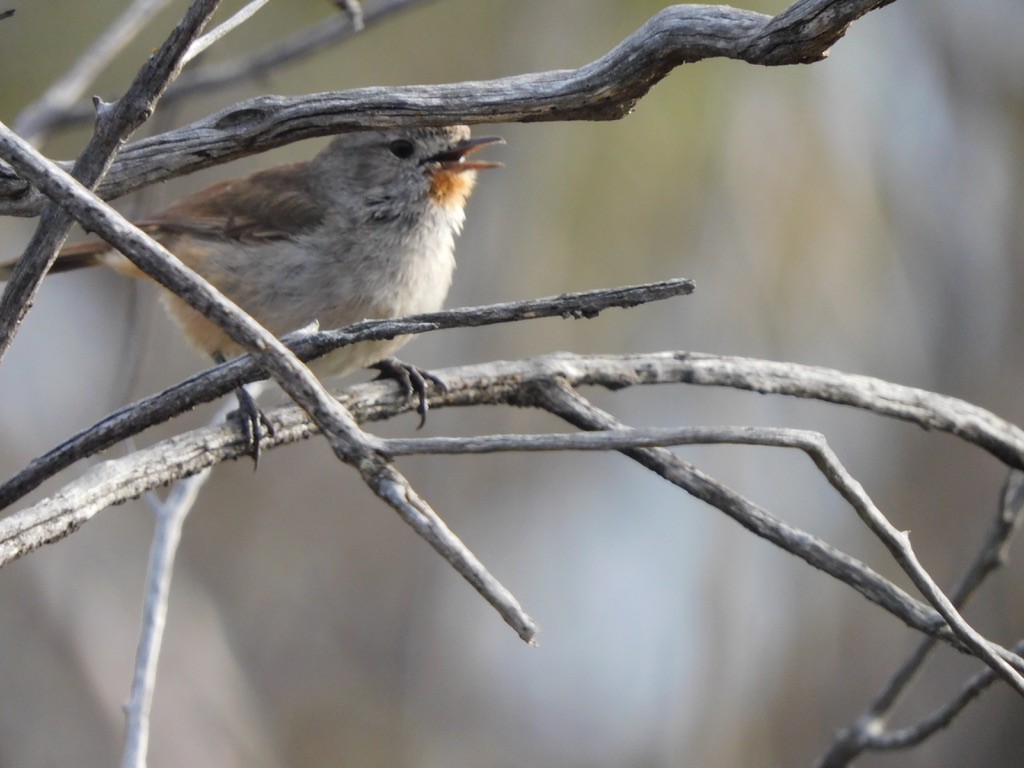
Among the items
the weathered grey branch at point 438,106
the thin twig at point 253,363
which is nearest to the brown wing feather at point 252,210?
the weathered grey branch at point 438,106

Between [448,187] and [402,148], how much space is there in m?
0.29

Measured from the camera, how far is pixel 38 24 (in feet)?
23.2

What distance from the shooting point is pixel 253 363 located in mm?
1806

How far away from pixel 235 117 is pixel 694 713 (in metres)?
6.05

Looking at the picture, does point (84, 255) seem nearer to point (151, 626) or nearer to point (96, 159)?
point (151, 626)

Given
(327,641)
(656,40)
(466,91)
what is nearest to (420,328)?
(466,91)

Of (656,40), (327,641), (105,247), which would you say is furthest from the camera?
(327,641)

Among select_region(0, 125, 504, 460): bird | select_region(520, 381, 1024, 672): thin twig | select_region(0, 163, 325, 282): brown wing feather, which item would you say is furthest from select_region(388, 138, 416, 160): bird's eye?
select_region(520, 381, 1024, 672): thin twig

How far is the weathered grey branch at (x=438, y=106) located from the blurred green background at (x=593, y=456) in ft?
15.1

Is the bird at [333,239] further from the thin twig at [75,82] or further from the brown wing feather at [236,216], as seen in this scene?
the thin twig at [75,82]

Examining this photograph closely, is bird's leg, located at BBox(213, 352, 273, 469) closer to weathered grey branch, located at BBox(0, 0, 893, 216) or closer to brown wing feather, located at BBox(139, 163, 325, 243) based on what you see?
weathered grey branch, located at BBox(0, 0, 893, 216)

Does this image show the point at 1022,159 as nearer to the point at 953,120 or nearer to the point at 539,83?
the point at 953,120

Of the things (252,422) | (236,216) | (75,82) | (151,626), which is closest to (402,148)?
(236,216)

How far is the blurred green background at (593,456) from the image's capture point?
6910 millimetres
